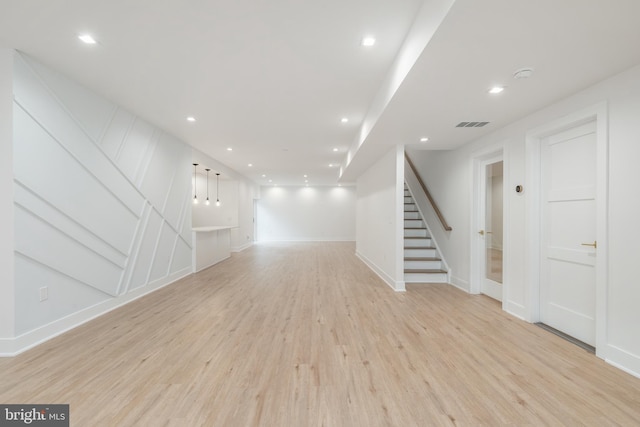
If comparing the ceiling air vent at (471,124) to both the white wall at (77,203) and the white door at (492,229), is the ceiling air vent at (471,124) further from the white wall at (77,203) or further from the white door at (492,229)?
the white wall at (77,203)

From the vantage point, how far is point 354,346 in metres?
2.70

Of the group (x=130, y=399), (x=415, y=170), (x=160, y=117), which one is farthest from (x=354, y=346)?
(x=415, y=170)

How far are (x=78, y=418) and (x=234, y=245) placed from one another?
8.54 m

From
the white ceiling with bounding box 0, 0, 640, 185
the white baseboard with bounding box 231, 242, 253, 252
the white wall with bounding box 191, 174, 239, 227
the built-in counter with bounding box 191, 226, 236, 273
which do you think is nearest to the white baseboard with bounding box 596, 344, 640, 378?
the white ceiling with bounding box 0, 0, 640, 185

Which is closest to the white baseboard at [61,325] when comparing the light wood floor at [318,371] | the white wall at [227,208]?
the light wood floor at [318,371]

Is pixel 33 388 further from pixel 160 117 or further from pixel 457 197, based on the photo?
pixel 457 197

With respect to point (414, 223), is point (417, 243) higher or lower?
lower

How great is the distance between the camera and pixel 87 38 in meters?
2.44

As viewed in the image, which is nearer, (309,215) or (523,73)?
(523,73)

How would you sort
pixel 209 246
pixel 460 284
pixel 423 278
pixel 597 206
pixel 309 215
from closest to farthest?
pixel 597 206 → pixel 460 284 → pixel 423 278 → pixel 209 246 → pixel 309 215

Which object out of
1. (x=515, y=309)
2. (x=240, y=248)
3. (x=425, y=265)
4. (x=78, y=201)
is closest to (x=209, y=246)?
(x=240, y=248)

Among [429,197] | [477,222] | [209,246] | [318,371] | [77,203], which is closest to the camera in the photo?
[318,371]

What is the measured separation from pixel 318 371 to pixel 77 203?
10.9 feet

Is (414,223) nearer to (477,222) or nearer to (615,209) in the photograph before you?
(477,222)
